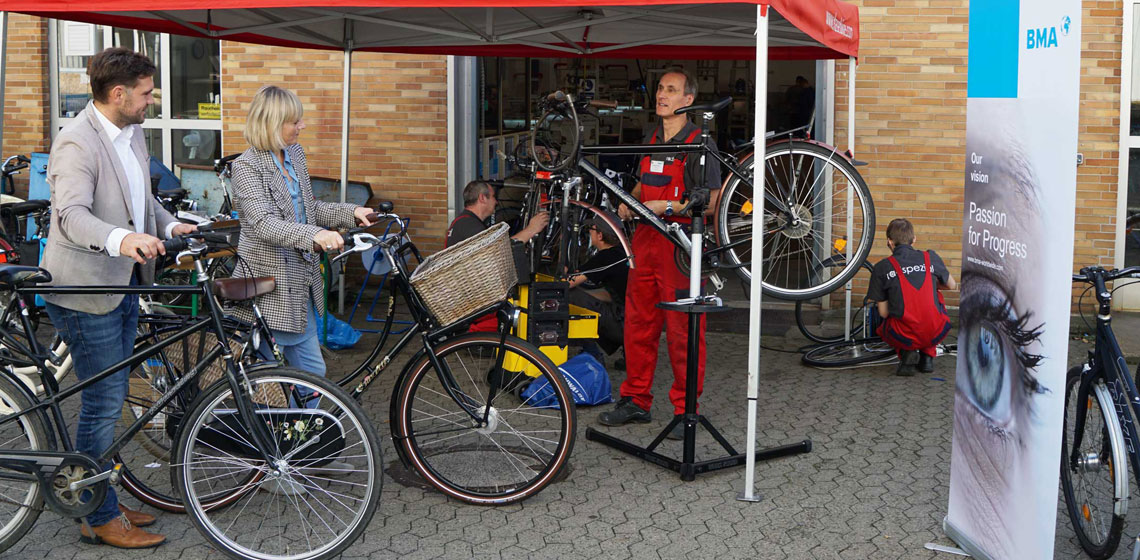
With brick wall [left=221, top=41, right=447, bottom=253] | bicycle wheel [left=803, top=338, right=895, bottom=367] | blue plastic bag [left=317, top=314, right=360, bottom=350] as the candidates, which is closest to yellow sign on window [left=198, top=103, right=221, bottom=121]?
brick wall [left=221, top=41, right=447, bottom=253]

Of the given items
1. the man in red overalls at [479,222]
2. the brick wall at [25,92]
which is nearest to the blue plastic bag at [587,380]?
the man in red overalls at [479,222]

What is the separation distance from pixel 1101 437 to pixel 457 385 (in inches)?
98.8

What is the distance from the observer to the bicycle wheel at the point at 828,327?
8023 millimetres

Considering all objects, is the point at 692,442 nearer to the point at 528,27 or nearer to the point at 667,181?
the point at 667,181

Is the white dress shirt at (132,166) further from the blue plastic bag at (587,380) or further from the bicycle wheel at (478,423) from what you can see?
the blue plastic bag at (587,380)

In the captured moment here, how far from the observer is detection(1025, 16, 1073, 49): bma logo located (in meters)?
3.44

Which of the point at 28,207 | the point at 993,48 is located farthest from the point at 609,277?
the point at 28,207

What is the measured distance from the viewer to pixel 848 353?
25.0 feet

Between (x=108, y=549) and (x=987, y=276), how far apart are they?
3414mm

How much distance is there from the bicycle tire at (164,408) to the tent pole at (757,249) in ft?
6.74

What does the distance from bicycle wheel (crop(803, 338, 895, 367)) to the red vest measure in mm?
2085

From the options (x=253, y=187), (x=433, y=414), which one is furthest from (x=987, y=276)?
(x=253, y=187)

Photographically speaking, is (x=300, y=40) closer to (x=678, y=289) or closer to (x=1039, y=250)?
(x=678, y=289)

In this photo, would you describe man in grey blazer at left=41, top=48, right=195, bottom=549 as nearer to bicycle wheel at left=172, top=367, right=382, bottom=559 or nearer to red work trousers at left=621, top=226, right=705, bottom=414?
bicycle wheel at left=172, top=367, right=382, bottom=559
